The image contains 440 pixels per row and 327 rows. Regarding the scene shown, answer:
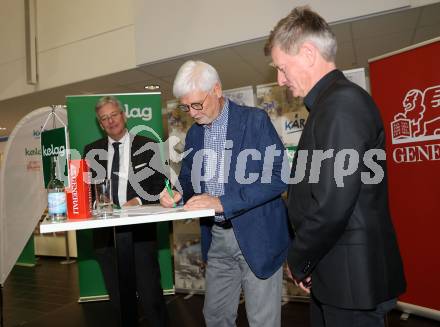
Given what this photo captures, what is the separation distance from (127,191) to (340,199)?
5.68 ft

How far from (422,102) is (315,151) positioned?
198cm

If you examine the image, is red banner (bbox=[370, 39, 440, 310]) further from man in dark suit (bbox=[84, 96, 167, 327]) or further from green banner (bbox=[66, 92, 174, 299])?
green banner (bbox=[66, 92, 174, 299])

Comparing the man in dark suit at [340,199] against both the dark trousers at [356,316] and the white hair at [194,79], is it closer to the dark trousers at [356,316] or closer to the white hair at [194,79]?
the dark trousers at [356,316]

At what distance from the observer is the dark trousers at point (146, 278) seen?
2217 millimetres

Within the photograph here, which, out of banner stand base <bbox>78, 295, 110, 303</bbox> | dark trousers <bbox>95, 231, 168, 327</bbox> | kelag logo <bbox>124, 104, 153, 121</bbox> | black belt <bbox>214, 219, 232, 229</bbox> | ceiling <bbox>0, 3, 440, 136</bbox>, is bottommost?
banner stand base <bbox>78, 295, 110, 303</bbox>

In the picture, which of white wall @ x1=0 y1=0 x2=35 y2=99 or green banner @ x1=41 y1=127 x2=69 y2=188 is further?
white wall @ x1=0 y1=0 x2=35 y2=99

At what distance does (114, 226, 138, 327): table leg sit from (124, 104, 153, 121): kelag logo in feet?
6.65

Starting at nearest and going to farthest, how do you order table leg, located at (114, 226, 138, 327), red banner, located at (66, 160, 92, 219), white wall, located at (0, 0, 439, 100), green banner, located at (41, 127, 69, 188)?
1. red banner, located at (66, 160, 92, 219)
2. table leg, located at (114, 226, 138, 327)
3. green banner, located at (41, 127, 69, 188)
4. white wall, located at (0, 0, 439, 100)

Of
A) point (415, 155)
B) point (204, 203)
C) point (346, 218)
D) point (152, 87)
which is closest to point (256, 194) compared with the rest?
point (204, 203)

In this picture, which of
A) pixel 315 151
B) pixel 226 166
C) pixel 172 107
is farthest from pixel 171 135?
pixel 315 151

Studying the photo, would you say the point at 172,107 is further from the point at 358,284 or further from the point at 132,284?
the point at 358,284

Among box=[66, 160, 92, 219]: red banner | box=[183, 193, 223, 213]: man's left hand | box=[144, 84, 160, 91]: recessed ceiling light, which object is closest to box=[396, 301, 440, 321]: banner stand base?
box=[183, 193, 223, 213]: man's left hand

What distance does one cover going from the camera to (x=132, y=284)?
4.74ft

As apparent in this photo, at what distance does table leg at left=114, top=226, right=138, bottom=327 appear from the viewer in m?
1.43
